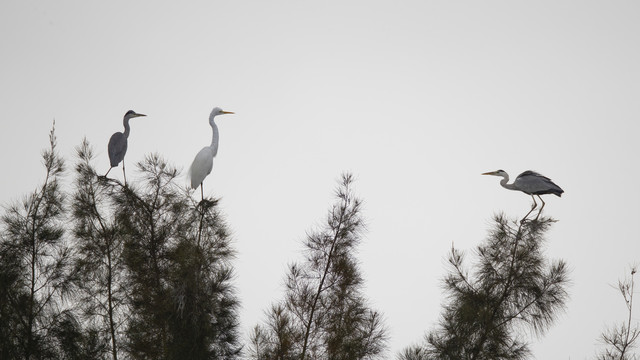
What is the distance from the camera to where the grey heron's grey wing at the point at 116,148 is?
1024 centimetres

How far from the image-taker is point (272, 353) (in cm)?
699

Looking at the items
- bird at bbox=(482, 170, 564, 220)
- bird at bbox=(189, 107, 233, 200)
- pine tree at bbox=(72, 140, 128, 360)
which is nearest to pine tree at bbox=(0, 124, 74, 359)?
pine tree at bbox=(72, 140, 128, 360)

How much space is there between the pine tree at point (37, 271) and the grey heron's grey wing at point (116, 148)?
2299 millimetres

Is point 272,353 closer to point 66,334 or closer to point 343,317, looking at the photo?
point 343,317

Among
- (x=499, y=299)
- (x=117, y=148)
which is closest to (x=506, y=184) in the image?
(x=499, y=299)

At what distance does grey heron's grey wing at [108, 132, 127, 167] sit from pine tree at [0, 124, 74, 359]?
7.54 ft

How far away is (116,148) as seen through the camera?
34.0 feet

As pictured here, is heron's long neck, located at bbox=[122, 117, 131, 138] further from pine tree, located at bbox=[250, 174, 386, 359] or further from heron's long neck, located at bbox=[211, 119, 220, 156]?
pine tree, located at bbox=[250, 174, 386, 359]

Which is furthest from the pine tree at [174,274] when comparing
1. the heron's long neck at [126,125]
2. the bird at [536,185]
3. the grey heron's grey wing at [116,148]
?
the bird at [536,185]

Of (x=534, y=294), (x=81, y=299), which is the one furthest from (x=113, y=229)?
(x=534, y=294)

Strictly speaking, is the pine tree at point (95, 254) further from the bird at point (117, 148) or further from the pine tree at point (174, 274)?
the bird at point (117, 148)

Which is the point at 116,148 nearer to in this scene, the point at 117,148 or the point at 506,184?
the point at 117,148

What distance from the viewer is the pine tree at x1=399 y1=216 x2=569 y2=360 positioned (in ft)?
23.4

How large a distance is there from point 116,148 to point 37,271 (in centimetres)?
337
